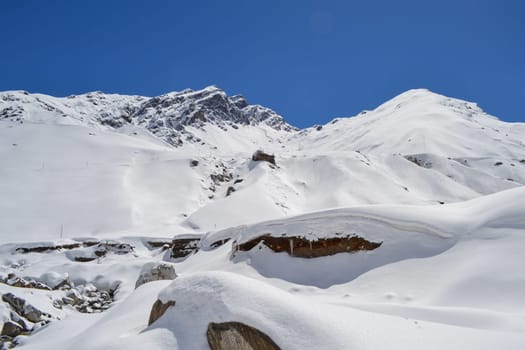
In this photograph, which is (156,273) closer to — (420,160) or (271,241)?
(271,241)

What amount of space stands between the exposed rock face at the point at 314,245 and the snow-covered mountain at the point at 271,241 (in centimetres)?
4

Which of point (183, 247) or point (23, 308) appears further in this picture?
point (183, 247)

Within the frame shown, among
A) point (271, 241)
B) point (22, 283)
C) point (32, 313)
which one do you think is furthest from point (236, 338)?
point (22, 283)

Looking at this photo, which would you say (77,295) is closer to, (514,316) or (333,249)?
(333,249)

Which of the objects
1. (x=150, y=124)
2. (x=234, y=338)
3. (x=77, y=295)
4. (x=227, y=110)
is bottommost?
(x=77, y=295)

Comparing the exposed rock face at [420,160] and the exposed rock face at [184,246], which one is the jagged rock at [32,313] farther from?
the exposed rock face at [420,160]

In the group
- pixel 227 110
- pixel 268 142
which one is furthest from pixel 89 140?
pixel 227 110

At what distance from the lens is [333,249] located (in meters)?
13.3

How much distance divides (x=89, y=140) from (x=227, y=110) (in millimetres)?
109868

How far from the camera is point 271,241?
49.0ft

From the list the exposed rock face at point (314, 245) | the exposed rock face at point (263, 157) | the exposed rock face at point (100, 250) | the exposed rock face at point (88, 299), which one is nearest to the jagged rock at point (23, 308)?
the exposed rock face at point (88, 299)

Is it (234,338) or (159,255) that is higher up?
(234,338)

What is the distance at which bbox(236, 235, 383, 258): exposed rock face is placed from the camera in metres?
12.8

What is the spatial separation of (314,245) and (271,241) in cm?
200
